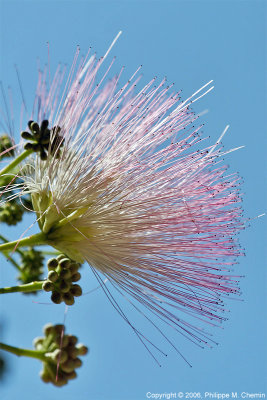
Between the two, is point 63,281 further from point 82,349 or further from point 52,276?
point 82,349

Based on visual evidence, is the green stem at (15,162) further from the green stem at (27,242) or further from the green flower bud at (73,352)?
the green flower bud at (73,352)

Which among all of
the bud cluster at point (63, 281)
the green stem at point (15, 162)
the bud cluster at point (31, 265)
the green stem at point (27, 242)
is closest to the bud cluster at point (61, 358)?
the bud cluster at point (63, 281)

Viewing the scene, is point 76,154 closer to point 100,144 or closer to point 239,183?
point 100,144

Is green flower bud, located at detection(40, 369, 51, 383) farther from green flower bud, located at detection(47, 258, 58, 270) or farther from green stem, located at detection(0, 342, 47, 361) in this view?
green flower bud, located at detection(47, 258, 58, 270)

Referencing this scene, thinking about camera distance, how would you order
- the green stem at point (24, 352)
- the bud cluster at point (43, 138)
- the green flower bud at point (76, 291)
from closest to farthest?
the green stem at point (24, 352) < the green flower bud at point (76, 291) < the bud cluster at point (43, 138)

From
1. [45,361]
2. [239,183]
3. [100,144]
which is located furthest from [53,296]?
[239,183]

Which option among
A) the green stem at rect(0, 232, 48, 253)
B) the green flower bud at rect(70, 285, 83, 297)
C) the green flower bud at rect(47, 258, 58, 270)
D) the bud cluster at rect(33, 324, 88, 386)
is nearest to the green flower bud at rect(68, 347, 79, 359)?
the bud cluster at rect(33, 324, 88, 386)
